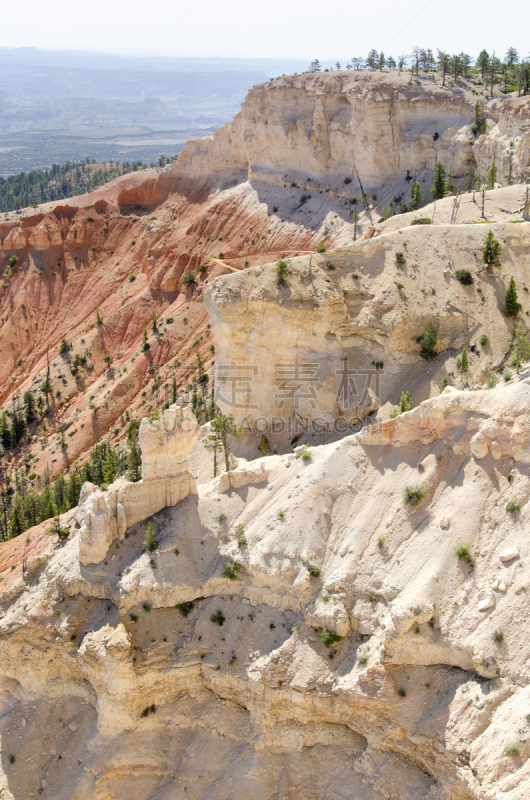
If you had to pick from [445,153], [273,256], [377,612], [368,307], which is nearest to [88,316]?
[273,256]

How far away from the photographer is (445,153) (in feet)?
269

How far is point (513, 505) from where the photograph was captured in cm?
2789

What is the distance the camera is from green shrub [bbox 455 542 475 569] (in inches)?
1112

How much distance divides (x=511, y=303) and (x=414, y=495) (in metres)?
23.2

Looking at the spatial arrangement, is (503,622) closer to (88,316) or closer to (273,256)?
(273,256)

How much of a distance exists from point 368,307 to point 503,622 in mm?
28752

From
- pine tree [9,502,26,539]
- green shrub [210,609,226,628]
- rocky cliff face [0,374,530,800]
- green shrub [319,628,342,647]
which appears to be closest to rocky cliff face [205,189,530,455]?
rocky cliff face [0,374,530,800]

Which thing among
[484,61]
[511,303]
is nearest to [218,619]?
[511,303]

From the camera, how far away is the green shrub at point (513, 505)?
27875mm

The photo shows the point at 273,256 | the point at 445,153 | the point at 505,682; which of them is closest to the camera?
the point at 505,682

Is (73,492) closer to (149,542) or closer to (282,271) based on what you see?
(282,271)

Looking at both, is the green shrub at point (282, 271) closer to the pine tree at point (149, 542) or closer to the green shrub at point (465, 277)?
the green shrub at point (465, 277)

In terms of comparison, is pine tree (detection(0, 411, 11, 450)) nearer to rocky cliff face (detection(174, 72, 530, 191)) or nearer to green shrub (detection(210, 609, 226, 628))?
rocky cliff face (detection(174, 72, 530, 191))

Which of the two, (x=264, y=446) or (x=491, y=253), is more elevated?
(x=491, y=253)
